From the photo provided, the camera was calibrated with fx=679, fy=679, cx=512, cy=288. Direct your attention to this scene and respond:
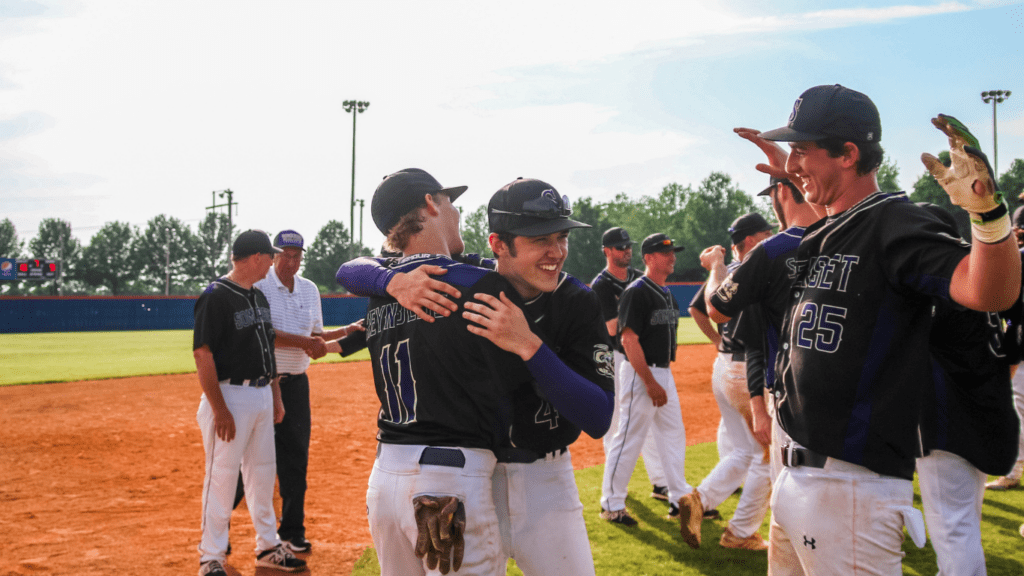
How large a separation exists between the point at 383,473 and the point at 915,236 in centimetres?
181

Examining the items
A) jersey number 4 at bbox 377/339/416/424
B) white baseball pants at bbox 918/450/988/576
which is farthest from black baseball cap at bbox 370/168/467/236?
white baseball pants at bbox 918/450/988/576

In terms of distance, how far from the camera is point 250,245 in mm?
5176

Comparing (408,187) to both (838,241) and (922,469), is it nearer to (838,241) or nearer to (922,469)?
(838,241)

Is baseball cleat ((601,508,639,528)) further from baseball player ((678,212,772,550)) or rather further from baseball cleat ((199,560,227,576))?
baseball cleat ((199,560,227,576))

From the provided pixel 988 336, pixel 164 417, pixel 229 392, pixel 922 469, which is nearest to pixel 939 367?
pixel 988 336

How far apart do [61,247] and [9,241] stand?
2033 centimetres

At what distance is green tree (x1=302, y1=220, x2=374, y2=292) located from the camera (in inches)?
3116

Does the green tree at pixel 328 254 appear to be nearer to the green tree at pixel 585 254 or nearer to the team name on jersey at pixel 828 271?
the green tree at pixel 585 254

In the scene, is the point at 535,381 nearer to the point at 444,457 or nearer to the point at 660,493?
the point at 444,457

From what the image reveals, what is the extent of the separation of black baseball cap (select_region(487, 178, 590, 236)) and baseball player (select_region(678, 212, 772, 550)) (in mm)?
2586

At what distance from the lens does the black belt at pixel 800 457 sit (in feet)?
6.86

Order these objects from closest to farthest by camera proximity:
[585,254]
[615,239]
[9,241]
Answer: [615,239], [585,254], [9,241]

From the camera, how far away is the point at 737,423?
219 inches

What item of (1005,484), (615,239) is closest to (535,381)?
(615,239)
